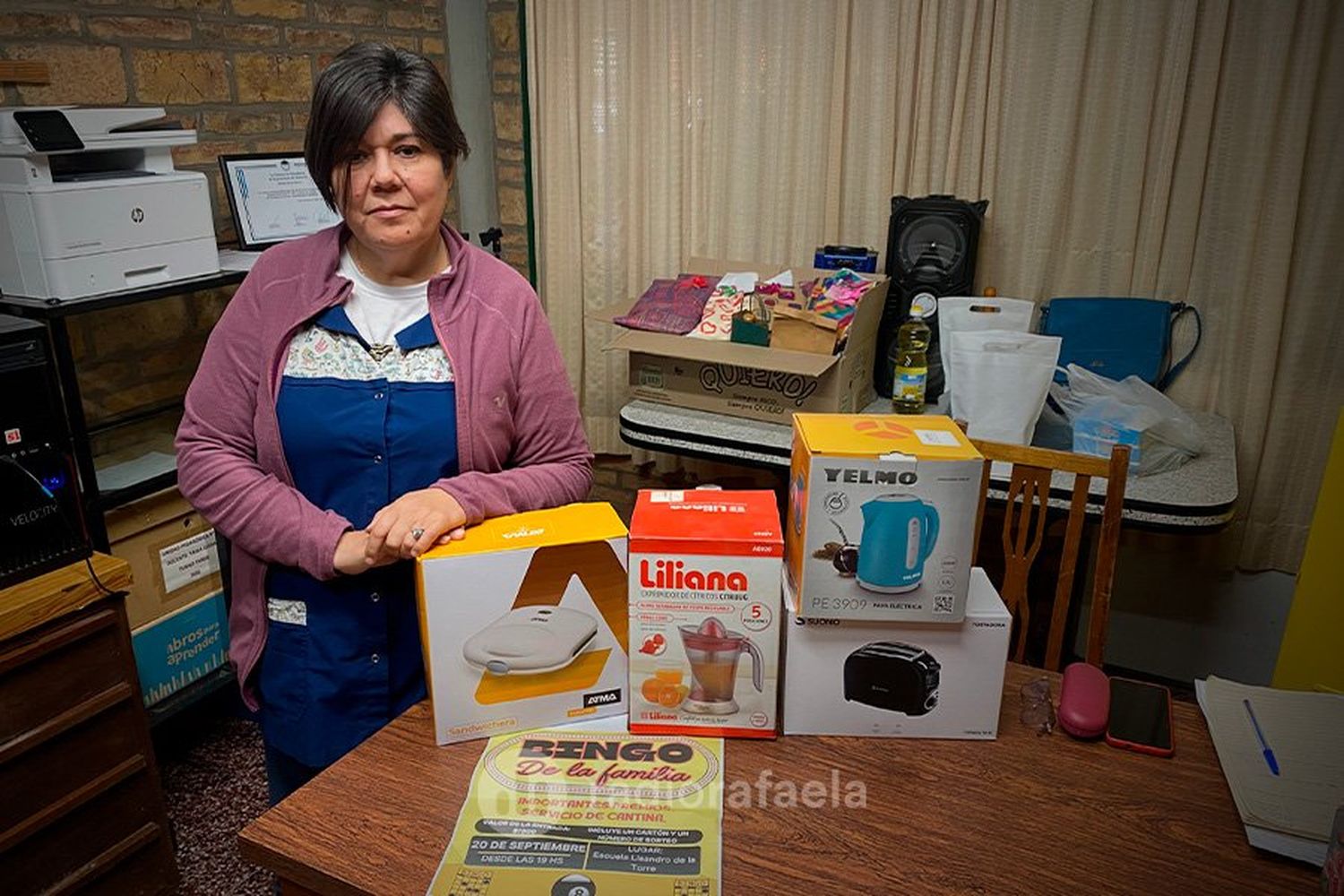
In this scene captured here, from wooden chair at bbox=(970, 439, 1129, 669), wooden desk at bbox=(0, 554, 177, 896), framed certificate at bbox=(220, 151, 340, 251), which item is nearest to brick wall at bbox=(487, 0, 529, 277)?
framed certificate at bbox=(220, 151, 340, 251)

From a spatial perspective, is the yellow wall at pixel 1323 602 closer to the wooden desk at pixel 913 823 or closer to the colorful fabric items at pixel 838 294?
the wooden desk at pixel 913 823

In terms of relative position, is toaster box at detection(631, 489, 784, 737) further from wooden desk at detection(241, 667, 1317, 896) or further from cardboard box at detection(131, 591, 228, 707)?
cardboard box at detection(131, 591, 228, 707)

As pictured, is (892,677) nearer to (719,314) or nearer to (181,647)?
(719,314)

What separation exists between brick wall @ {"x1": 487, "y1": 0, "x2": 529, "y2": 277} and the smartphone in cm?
260

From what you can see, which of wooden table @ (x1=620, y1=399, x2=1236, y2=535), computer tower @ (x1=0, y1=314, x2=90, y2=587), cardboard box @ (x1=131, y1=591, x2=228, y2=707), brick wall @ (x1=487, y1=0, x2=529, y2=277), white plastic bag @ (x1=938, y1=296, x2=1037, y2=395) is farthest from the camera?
brick wall @ (x1=487, y1=0, x2=529, y2=277)

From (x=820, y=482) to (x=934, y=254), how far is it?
1.56 meters

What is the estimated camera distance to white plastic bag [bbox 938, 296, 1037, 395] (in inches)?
92.7

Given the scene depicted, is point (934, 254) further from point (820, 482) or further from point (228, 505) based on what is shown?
point (228, 505)

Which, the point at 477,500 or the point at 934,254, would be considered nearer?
the point at 477,500

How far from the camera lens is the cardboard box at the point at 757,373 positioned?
2.29m

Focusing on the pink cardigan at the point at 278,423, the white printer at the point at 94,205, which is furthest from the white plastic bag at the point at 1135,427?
the white printer at the point at 94,205

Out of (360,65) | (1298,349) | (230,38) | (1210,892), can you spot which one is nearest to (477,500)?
(360,65)

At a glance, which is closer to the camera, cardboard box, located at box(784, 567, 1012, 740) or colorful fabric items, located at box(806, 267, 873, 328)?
cardboard box, located at box(784, 567, 1012, 740)

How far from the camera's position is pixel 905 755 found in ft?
3.93
